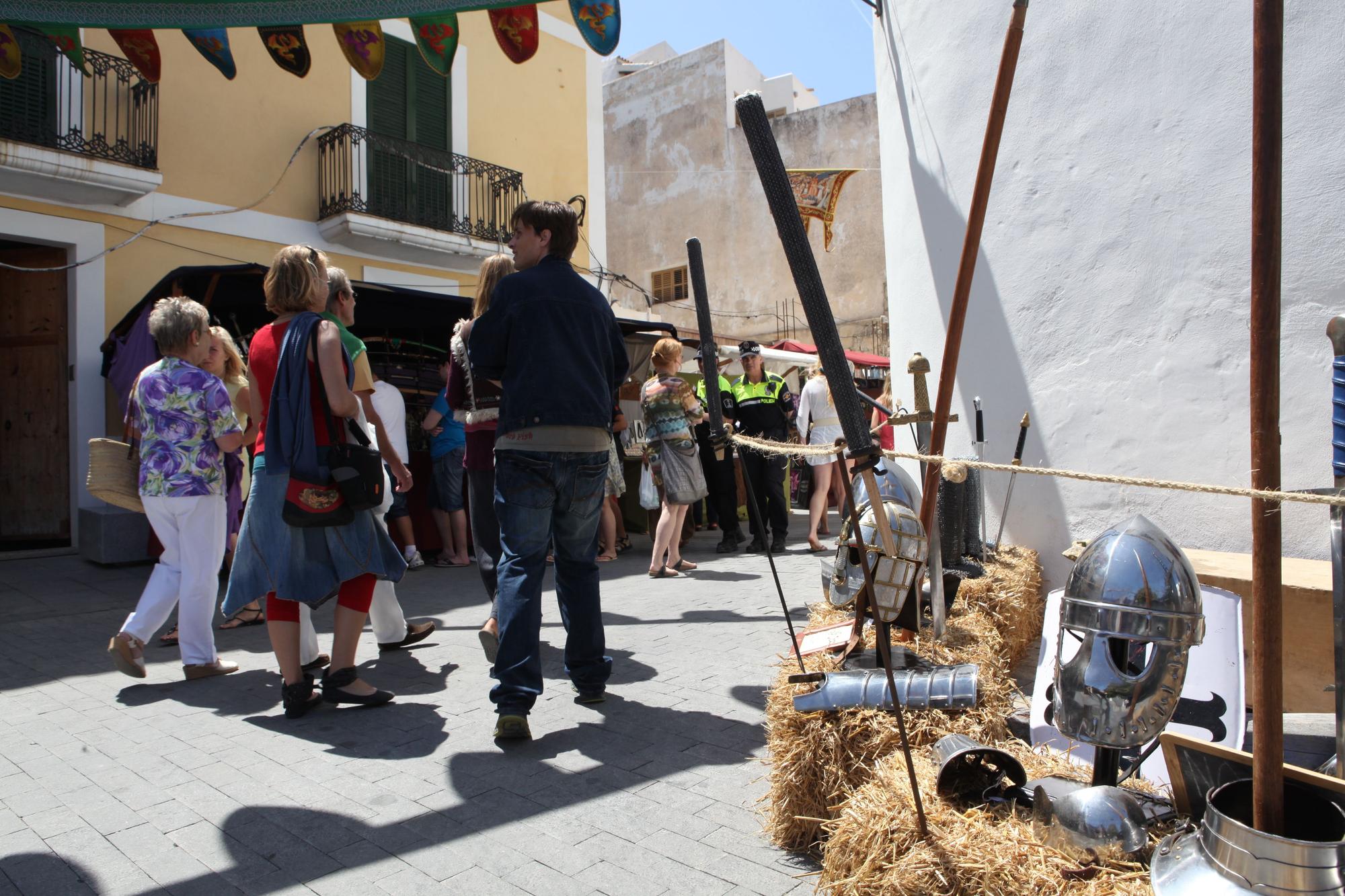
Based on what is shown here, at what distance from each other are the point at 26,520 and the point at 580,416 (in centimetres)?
898

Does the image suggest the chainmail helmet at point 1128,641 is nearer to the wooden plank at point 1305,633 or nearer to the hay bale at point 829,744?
the hay bale at point 829,744

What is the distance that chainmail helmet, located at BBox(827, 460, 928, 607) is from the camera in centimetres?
280

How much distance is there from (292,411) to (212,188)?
27.7 feet

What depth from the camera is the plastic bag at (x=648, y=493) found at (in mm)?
7867

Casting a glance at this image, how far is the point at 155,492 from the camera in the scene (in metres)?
4.03

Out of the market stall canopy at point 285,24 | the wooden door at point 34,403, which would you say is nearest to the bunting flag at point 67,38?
the market stall canopy at point 285,24

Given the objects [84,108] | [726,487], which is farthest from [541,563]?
[84,108]

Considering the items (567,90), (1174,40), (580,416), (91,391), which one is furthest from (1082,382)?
(567,90)

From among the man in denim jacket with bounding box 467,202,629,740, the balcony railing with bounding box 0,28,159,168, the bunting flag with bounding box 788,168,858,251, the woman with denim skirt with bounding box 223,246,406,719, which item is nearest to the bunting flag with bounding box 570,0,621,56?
the man in denim jacket with bounding box 467,202,629,740

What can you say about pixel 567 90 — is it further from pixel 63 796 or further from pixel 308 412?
pixel 63 796

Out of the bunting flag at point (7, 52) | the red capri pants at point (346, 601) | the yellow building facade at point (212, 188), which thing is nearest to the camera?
the bunting flag at point (7, 52)

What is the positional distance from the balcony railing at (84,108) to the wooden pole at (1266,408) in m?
10.2

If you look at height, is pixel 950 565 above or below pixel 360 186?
below

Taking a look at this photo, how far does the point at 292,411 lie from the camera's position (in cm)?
338
